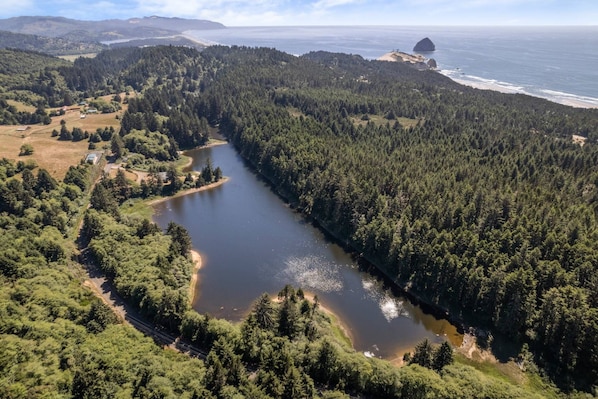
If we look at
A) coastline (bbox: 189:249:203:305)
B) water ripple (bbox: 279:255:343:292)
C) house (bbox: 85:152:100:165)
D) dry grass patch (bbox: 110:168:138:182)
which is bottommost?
water ripple (bbox: 279:255:343:292)

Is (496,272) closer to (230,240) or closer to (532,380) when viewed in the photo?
(532,380)

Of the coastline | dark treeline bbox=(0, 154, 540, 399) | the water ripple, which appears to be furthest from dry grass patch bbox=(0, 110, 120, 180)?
the water ripple

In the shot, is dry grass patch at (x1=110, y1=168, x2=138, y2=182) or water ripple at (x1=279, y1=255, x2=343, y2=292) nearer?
water ripple at (x1=279, y1=255, x2=343, y2=292)

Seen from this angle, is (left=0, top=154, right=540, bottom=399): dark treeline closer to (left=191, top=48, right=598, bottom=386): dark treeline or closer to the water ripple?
the water ripple

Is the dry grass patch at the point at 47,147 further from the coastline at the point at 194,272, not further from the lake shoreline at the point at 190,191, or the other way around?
the coastline at the point at 194,272

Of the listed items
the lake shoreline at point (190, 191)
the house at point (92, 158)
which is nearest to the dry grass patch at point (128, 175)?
the house at point (92, 158)

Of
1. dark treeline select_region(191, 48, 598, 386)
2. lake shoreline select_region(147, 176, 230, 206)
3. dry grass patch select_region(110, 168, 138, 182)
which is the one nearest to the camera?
dark treeline select_region(191, 48, 598, 386)

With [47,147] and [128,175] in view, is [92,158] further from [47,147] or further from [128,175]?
[47,147]
